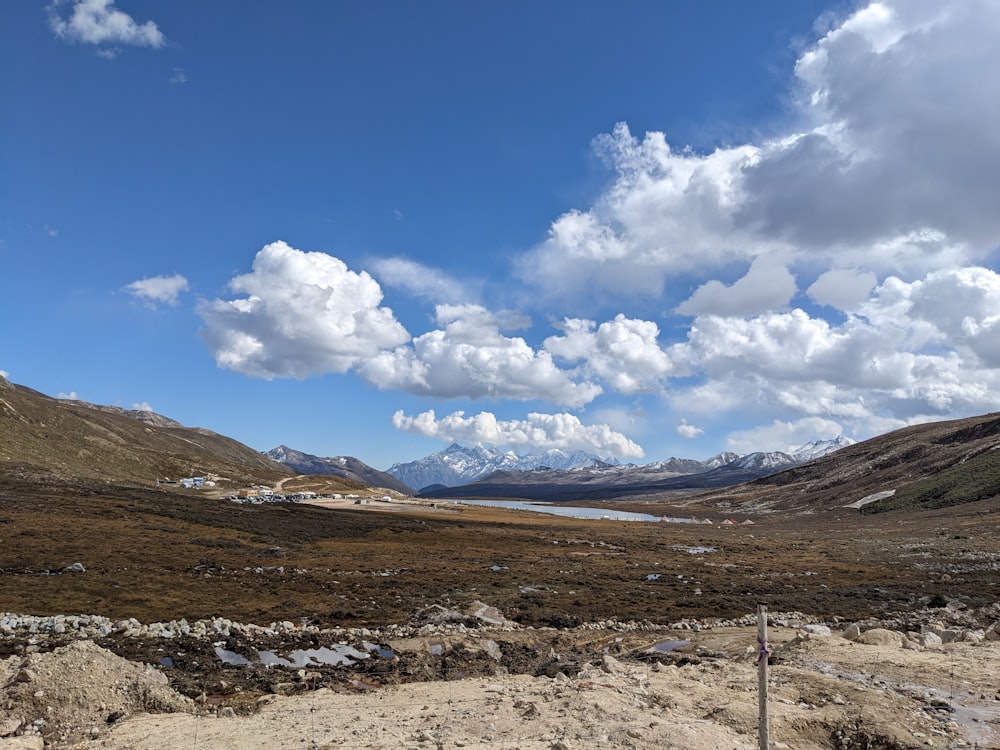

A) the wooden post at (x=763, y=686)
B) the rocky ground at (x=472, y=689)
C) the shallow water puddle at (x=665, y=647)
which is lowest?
the shallow water puddle at (x=665, y=647)

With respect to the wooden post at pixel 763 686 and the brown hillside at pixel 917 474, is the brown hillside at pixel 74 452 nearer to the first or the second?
the wooden post at pixel 763 686

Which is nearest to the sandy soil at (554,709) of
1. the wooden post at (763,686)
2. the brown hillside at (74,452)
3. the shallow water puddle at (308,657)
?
the wooden post at (763,686)

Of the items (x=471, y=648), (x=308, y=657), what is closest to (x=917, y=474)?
(x=471, y=648)

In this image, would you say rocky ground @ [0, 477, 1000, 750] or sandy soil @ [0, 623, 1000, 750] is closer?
sandy soil @ [0, 623, 1000, 750]

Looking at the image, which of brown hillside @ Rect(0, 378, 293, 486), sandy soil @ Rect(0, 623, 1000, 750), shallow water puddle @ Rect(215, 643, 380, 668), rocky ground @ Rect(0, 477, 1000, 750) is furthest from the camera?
brown hillside @ Rect(0, 378, 293, 486)

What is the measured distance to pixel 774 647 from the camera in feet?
67.7

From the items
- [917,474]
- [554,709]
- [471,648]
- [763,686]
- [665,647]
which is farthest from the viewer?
[917,474]

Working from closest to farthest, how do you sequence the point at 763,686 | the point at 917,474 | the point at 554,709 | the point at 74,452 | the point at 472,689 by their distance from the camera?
the point at 763,686 → the point at 554,709 → the point at 472,689 → the point at 917,474 → the point at 74,452

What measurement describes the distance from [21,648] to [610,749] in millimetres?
17929

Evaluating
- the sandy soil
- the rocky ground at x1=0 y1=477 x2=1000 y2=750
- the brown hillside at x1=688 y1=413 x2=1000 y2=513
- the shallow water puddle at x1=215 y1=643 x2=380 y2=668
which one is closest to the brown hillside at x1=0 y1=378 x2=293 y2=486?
the rocky ground at x1=0 y1=477 x2=1000 y2=750

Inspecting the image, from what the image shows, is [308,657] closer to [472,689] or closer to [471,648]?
[471,648]

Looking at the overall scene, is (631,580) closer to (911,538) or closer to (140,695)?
(140,695)

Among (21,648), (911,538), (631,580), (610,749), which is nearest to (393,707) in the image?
(610,749)

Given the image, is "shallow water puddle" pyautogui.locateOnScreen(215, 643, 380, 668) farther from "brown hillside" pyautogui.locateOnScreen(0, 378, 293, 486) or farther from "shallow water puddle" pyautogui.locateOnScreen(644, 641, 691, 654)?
"brown hillside" pyautogui.locateOnScreen(0, 378, 293, 486)
